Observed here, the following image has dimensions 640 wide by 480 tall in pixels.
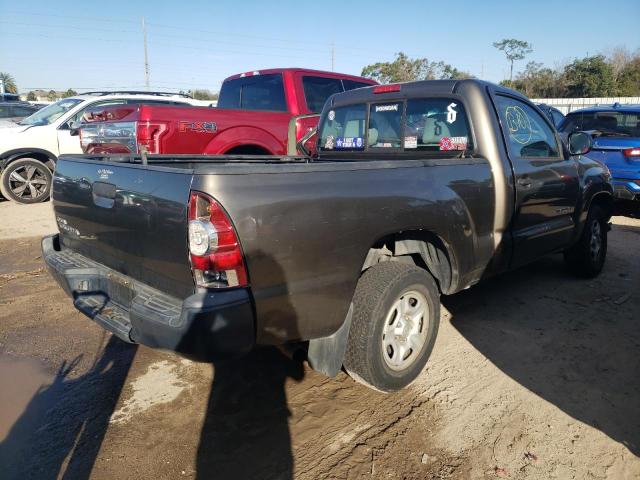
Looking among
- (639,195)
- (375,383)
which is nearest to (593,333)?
(375,383)

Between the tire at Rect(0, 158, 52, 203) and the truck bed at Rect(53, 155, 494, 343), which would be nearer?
the truck bed at Rect(53, 155, 494, 343)

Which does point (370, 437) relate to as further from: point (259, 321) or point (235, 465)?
point (259, 321)

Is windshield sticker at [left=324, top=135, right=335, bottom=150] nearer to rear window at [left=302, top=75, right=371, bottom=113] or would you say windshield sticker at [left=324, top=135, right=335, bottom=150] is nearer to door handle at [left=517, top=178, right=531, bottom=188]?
door handle at [left=517, top=178, right=531, bottom=188]

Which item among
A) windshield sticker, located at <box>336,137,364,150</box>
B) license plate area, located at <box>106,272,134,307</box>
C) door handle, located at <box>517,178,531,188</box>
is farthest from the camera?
windshield sticker, located at <box>336,137,364,150</box>

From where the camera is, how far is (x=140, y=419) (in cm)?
268

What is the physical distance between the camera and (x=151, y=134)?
511cm

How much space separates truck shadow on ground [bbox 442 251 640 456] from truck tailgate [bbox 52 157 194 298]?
2.34 m

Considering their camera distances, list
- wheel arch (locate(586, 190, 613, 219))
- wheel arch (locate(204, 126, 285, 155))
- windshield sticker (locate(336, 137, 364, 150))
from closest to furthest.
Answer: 1. windshield sticker (locate(336, 137, 364, 150))
2. wheel arch (locate(586, 190, 613, 219))
3. wheel arch (locate(204, 126, 285, 155))

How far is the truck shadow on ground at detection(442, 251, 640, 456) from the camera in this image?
2826mm

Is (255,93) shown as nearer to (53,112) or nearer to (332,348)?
(53,112)

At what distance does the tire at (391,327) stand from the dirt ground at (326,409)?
0.20 metres

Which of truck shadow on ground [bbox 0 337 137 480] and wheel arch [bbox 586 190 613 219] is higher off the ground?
wheel arch [bbox 586 190 613 219]

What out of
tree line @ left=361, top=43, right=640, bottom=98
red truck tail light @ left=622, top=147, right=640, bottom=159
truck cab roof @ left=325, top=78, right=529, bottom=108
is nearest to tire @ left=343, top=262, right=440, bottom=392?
truck cab roof @ left=325, top=78, right=529, bottom=108

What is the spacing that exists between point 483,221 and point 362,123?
145 centimetres
